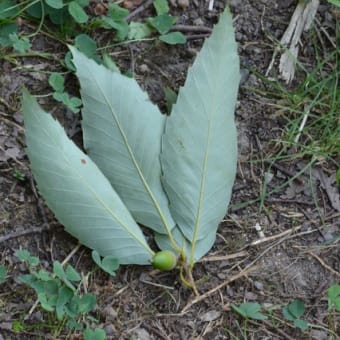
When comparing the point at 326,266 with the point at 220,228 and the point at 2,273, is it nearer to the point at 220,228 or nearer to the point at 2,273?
the point at 220,228

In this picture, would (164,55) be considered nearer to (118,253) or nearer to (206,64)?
(206,64)

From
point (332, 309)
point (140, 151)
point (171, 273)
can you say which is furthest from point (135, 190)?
point (332, 309)

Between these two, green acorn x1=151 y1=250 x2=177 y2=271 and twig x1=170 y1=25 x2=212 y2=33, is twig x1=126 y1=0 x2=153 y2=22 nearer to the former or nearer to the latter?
twig x1=170 y1=25 x2=212 y2=33

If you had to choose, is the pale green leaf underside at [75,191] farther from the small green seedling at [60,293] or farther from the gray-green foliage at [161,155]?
the small green seedling at [60,293]

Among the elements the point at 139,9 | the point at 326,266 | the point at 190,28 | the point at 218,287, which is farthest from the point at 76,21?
the point at 326,266

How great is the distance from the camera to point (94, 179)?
212cm

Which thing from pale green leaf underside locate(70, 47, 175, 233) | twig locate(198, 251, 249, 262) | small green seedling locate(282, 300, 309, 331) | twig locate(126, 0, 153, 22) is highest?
twig locate(126, 0, 153, 22)

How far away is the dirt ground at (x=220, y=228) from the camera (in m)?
2.11

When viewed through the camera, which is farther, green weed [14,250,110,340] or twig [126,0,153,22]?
twig [126,0,153,22]

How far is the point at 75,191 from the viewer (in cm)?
209

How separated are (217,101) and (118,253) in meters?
0.51

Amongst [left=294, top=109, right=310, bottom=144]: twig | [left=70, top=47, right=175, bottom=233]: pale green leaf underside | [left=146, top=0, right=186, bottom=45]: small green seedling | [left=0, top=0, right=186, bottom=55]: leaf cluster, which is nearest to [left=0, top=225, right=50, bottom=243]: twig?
[left=70, top=47, right=175, bottom=233]: pale green leaf underside

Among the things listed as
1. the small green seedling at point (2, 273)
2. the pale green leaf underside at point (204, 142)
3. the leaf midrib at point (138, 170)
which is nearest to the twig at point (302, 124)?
the pale green leaf underside at point (204, 142)

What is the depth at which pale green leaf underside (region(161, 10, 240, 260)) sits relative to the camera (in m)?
2.17
